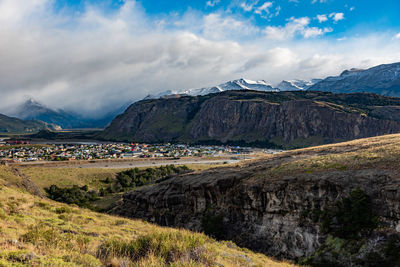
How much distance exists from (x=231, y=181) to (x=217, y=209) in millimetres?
3734

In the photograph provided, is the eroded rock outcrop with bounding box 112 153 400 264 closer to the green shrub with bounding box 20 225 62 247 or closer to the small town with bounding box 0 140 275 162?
the green shrub with bounding box 20 225 62 247

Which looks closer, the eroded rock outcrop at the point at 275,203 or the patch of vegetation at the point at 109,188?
the eroded rock outcrop at the point at 275,203

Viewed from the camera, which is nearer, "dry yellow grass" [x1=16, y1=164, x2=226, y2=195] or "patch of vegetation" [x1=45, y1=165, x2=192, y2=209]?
"patch of vegetation" [x1=45, y1=165, x2=192, y2=209]

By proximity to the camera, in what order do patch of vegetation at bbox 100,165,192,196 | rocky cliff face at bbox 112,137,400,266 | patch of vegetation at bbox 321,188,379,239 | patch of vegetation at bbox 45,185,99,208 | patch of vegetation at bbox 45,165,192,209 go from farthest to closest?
patch of vegetation at bbox 100,165,192,196
patch of vegetation at bbox 45,165,192,209
patch of vegetation at bbox 45,185,99,208
rocky cliff face at bbox 112,137,400,266
patch of vegetation at bbox 321,188,379,239

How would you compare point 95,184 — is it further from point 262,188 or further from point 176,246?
point 176,246

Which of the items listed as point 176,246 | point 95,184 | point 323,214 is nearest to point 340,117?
point 95,184

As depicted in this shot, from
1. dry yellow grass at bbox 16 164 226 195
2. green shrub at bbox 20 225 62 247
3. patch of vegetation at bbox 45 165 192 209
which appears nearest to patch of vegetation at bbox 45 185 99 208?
patch of vegetation at bbox 45 165 192 209

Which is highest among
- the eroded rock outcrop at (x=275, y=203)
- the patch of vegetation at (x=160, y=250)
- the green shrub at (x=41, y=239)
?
the green shrub at (x=41, y=239)

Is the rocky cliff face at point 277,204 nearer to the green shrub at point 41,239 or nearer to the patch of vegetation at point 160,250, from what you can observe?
the patch of vegetation at point 160,250

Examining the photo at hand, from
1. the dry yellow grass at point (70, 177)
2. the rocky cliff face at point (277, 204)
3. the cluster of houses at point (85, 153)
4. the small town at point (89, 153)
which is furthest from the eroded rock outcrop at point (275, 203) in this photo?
the cluster of houses at point (85, 153)

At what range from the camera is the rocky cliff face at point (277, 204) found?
18.5 metres

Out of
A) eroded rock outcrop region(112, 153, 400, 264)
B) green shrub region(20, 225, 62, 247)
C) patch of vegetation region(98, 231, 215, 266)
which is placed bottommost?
eroded rock outcrop region(112, 153, 400, 264)

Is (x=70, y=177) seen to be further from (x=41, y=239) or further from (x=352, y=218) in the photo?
(x=352, y=218)

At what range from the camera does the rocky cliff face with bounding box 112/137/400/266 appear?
1855cm
